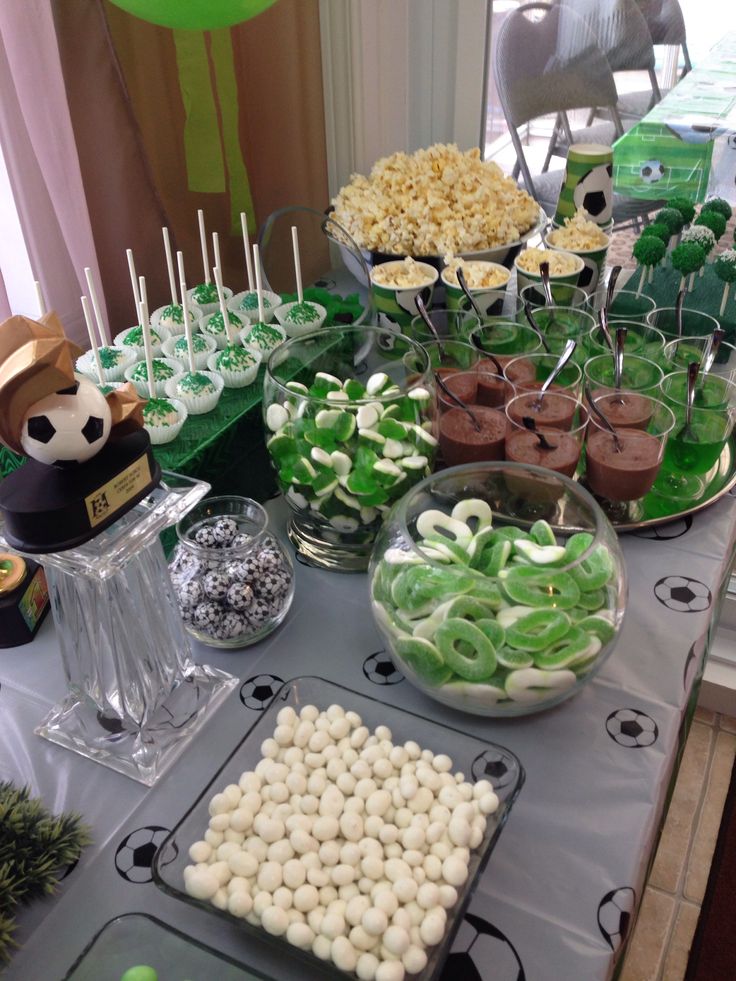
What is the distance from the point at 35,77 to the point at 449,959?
43.5 inches

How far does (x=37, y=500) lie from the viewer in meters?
0.60

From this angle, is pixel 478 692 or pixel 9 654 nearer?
pixel 478 692

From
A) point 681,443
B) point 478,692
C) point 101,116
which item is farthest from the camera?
point 101,116

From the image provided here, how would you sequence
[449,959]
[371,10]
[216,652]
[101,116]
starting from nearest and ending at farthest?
[449,959] < [216,652] < [101,116] < [371,10]

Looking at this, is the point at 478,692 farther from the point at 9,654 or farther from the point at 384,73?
the point at 384,73

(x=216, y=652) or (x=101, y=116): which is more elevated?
(x=101, y=116)

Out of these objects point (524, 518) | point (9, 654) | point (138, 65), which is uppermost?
point (138, 65)

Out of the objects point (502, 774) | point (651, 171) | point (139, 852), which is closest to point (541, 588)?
point (502, 774)

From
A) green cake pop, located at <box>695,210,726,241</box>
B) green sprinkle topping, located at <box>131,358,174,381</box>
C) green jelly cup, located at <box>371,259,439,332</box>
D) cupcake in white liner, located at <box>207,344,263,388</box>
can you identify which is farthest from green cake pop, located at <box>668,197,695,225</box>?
green sprinkle topping, located at <box>131,358,174,381</box>

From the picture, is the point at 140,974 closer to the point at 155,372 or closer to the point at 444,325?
the point at 155,372

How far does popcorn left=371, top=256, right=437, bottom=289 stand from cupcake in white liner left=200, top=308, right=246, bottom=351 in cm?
21

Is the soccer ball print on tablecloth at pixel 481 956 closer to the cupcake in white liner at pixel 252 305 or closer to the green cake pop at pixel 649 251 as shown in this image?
the cupcake in white liner at pixel 252 305

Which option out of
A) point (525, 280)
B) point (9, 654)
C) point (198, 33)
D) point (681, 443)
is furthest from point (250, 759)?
point (198, 33)

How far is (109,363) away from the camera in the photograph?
1.00 m
